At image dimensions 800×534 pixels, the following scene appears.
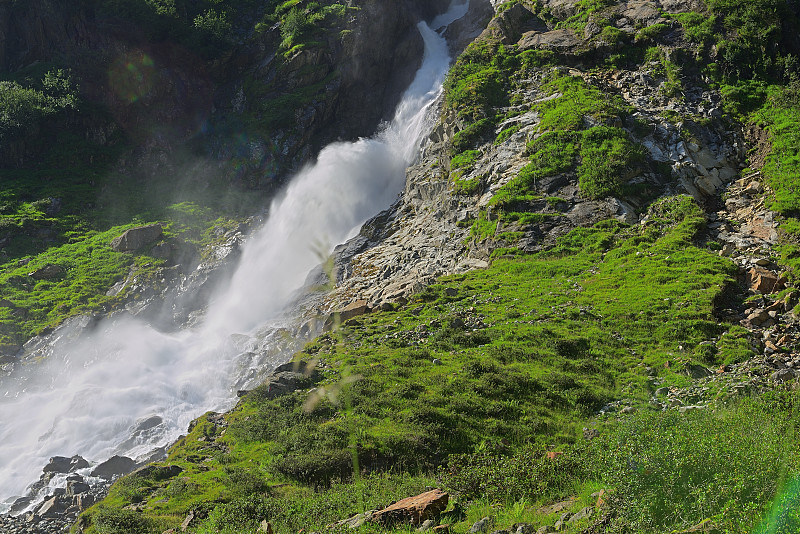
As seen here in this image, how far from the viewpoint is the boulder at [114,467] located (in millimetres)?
17500

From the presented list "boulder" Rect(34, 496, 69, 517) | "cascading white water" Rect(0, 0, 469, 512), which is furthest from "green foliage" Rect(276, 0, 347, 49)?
"boulder" Rect(34, 496, 69, 517)

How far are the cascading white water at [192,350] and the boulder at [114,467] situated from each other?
4.27 feet

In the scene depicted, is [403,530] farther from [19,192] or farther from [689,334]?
[19,192]

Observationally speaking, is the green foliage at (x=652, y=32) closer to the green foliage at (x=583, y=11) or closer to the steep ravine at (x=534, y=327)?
the steep ravine at (x=534, y=327)

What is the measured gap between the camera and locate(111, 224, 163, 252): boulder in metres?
38.2

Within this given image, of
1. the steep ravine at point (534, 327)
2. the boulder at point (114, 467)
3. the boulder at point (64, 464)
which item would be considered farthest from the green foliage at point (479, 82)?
the boulder at point (64, 464)

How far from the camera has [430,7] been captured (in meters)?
55.5

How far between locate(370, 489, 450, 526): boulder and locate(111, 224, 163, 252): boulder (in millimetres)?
35278

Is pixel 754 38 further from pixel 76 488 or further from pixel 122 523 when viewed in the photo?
pixel 76 488

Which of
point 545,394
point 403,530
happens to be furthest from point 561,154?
point 403,530

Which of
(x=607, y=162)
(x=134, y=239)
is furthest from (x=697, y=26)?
(x=134, y=239)

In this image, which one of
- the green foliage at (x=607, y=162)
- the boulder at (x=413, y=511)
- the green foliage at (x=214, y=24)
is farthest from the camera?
the green foliage at (x=214, y=24)

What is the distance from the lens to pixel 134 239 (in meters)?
38.3

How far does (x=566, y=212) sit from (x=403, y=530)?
63.5 ft
